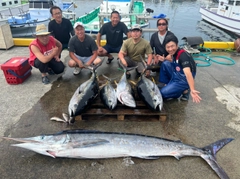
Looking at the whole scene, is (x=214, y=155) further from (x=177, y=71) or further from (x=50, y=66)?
(x=50, y=66)

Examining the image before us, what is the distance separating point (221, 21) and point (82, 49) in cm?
2257

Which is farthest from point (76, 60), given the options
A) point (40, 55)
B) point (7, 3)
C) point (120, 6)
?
point (7, 3)

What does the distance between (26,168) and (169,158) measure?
189cm

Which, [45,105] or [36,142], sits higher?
[36,142]

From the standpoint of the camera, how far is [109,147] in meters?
2.38

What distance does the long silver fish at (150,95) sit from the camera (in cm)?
305

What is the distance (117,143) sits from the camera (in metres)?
2.41

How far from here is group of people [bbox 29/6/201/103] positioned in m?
3.50

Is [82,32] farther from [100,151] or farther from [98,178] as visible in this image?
[98,178]

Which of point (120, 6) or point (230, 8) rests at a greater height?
point (120, 6)

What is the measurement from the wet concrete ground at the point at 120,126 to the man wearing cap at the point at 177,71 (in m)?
0.25

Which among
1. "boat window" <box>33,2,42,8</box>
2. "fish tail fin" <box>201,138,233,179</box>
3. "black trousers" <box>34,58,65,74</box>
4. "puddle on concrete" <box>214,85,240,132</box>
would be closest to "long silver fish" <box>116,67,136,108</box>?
"fish tail fin" <box>201,138,233,179</box>

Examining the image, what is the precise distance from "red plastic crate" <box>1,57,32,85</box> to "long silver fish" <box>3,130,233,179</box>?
7.68ft

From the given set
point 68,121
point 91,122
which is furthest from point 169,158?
point 68,121
